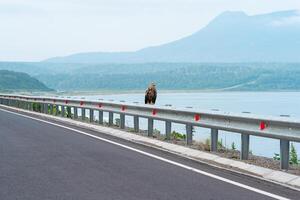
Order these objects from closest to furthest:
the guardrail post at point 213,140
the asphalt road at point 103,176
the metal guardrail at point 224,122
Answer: the asphalt road at point 103,176 < the metal guardrail at point 224,122 < the guardrail post at point 213,140

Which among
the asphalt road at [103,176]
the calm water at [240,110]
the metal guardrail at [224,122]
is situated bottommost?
the calm water at [240,110]

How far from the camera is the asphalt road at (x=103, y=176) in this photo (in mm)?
9391

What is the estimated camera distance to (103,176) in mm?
10984

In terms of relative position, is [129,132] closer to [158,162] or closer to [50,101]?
[158,162]

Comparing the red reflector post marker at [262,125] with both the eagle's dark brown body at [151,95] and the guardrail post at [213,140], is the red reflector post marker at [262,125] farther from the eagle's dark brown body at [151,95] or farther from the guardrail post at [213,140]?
the eagle's dark brown body at [151,95]

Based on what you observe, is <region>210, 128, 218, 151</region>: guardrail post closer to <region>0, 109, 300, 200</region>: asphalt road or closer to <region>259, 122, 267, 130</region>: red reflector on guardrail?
<region>0, 109, 300, 200</region>: asphalt road

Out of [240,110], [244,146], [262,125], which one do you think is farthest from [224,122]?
[240,110]

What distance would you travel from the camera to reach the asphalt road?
9.39 metres

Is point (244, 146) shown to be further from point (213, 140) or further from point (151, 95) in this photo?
point (151, 95)

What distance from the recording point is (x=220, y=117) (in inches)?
555

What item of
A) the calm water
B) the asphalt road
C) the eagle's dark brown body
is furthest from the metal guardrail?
the eagle's dark brown body

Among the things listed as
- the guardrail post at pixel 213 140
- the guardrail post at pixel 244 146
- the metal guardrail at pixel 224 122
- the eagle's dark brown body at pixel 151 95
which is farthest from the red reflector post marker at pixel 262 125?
the eagle's dark brown body at pixel 151 95

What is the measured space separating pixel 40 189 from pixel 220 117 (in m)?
5.30

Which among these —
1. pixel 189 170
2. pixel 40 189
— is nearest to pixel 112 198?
pixel 40 189
